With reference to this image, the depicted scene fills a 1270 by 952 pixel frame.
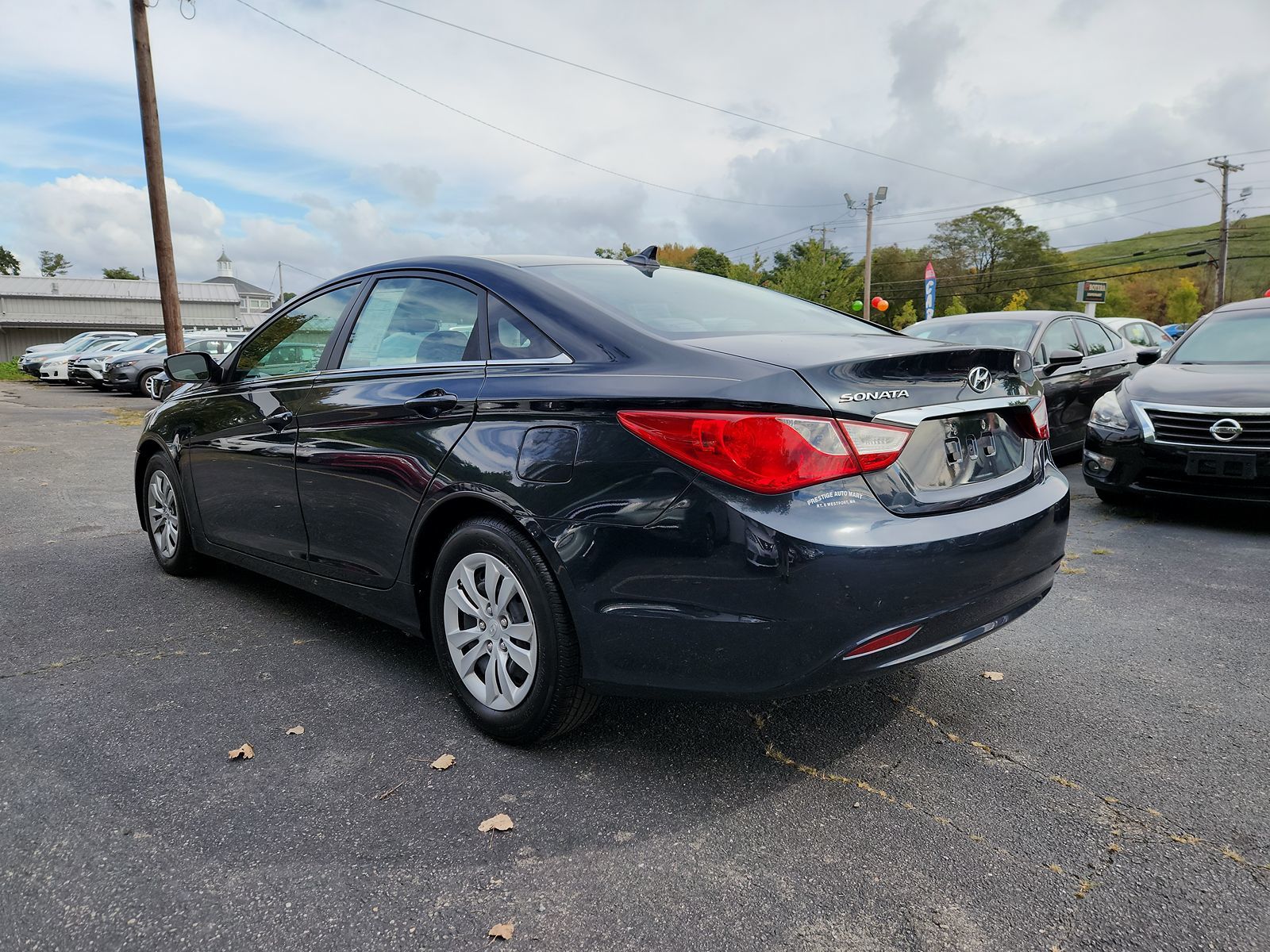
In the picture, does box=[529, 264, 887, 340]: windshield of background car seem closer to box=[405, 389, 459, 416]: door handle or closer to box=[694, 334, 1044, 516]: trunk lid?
box=[694, 334, 1044, 516]: trunk lid

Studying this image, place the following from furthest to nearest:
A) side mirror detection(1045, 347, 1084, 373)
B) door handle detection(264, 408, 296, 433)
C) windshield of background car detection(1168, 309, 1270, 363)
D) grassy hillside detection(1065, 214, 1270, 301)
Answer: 1. grassy hillside detection(1065, 214, 1270, 301)
2. side mirror detection(1045, 347, 1084, 373)
3. windshield of background car detection(1168, 309, 1270, 363)
4. door handle detection(264, 408, 296, 433)

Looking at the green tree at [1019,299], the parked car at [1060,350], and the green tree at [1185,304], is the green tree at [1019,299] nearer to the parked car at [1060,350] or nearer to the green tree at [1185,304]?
the green tree at [1185,304]

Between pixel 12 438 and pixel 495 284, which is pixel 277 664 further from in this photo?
pixel 12 438

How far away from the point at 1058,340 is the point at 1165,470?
2862mm

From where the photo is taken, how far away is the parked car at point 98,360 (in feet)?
75.8

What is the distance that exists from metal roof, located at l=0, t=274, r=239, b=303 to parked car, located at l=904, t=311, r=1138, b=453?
7565cm

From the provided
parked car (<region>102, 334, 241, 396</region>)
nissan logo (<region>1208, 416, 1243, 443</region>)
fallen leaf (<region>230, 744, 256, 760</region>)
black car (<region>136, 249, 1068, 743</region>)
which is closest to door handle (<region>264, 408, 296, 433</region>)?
black car (<region>136, 249, 1068, 743</region>)

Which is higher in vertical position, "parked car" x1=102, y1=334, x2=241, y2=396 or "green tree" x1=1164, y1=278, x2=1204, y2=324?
"green tree" x1=1164, y1=278, x2=1204, y2=324

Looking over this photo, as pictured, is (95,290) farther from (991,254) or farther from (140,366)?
(991,254)

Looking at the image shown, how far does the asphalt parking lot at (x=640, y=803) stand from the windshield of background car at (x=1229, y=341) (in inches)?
124

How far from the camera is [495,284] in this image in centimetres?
296

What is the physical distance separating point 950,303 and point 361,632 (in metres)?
87.9

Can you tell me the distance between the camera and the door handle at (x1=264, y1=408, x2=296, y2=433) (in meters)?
3.63

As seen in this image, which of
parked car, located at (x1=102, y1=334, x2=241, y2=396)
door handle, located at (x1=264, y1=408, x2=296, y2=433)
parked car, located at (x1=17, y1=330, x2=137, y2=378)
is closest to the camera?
door handle, located at (x1=264, y1=408, x2=296, y2=433)
